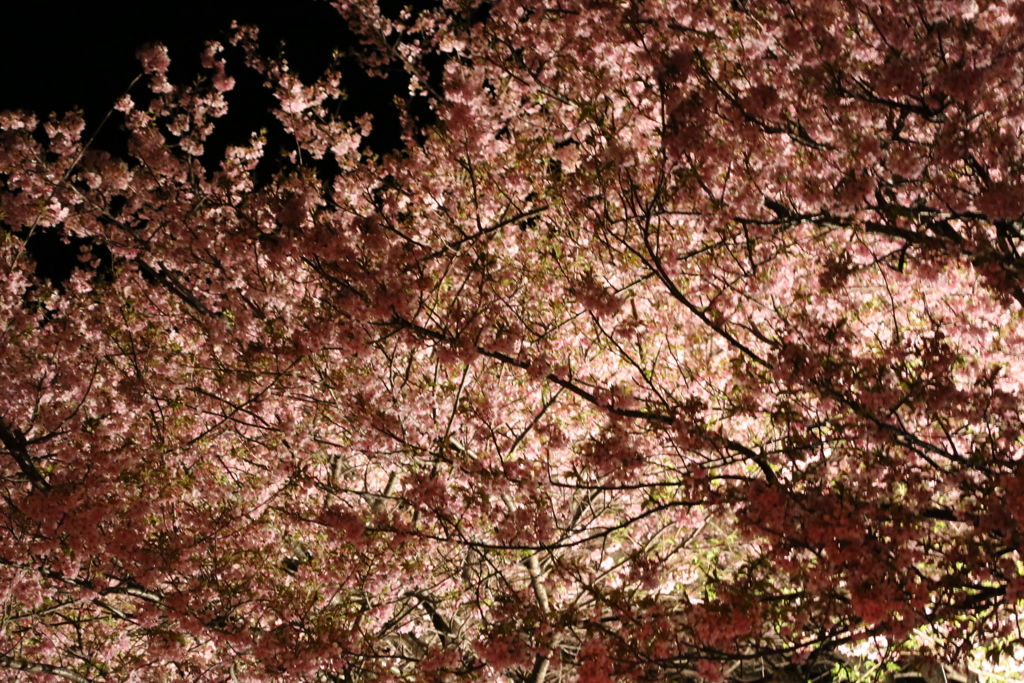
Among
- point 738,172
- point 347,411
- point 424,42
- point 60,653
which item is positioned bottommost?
point 60,653

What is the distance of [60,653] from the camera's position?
10227 millimetres

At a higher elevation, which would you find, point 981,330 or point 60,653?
point 981,330

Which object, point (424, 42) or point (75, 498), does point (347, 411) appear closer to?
point (75, 498)

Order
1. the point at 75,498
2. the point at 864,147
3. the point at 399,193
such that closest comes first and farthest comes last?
the point at 864,147, the point at 75,498, the point at 399,193

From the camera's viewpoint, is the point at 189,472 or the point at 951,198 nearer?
the point at 951,198

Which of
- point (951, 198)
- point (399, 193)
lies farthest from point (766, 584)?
point (399, 193)

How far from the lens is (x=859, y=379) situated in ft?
15.6

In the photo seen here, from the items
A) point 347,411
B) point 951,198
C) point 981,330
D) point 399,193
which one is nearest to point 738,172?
point 951,198

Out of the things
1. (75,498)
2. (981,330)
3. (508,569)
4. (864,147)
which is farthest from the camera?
(508,569)

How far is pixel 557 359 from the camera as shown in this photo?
841cm

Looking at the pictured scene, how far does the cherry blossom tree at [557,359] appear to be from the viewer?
477 centimetres

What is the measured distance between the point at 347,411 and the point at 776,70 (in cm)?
483

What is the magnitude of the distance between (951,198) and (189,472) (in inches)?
322

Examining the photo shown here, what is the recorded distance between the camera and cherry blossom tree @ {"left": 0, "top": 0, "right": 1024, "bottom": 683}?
4.77 meters
